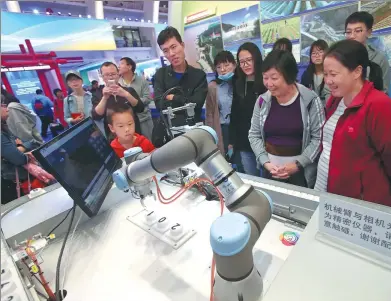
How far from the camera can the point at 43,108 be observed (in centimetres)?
522

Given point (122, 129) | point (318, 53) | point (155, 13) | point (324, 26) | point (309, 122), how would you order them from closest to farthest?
point (309, 122)
point (122, 129)
point (318, 53)
point (324, 26)
point (155, 13)

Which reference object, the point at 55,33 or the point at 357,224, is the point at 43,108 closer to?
the point at 55,33

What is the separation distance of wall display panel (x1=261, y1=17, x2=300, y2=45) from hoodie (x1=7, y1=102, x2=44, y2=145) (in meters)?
3.06

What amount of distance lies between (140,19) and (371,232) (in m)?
9.39

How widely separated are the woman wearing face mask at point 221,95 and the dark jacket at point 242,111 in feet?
0.40

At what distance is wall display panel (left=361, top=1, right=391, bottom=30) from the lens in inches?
85.5

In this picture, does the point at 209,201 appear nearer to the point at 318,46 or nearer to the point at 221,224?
the point at 221,224

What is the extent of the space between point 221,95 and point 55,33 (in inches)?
188

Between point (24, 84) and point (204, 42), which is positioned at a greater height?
point (204, 42)

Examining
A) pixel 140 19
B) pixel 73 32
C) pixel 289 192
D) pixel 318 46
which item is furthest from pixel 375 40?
pixel 140 19

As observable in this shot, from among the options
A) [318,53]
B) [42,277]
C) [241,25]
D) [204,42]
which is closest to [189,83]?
[318,53]

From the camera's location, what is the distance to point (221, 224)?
39 cm

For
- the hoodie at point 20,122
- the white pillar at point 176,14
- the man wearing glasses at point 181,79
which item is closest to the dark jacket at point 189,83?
the man wearing glasses at point 181,79

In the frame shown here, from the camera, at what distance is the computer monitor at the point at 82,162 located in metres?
0.66
